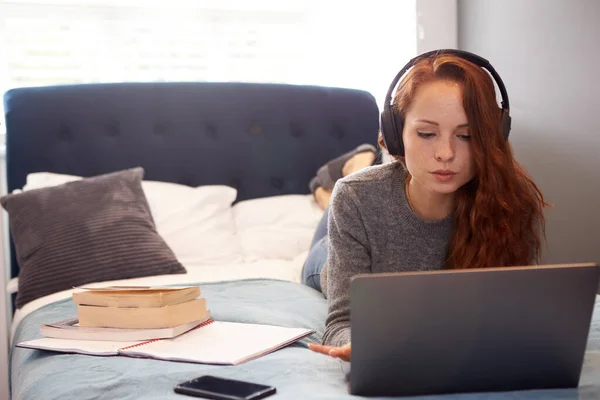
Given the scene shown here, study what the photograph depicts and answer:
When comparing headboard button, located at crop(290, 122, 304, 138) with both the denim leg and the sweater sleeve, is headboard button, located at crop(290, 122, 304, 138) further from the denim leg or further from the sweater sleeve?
the sweater sleeve

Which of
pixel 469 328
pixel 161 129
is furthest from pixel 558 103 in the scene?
pixel 469 328

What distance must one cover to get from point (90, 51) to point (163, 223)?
3.18ft

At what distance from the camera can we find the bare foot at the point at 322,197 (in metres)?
2.54

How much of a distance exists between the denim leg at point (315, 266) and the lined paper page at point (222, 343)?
1.65 ft

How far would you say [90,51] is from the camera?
2.95 m

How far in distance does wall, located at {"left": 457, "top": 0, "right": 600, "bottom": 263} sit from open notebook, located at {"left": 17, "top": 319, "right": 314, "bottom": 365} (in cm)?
120

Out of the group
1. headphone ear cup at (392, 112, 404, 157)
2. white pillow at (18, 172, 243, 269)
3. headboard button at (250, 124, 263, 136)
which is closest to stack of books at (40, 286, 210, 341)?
headphone ear cup at (392, 112, 404, 157)

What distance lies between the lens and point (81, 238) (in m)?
2.10

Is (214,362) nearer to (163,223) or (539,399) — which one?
(539,399)

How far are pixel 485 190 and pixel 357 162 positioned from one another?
118cm

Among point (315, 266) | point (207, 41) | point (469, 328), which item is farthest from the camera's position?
point (207, 41)

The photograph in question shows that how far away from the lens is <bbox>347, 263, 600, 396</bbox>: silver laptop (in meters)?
0.89

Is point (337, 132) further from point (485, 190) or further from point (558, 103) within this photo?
point (485, 190)

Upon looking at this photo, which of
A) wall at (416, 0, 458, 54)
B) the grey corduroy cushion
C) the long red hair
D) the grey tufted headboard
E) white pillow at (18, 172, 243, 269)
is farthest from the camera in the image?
wall at (416, 0, 458, 54)
